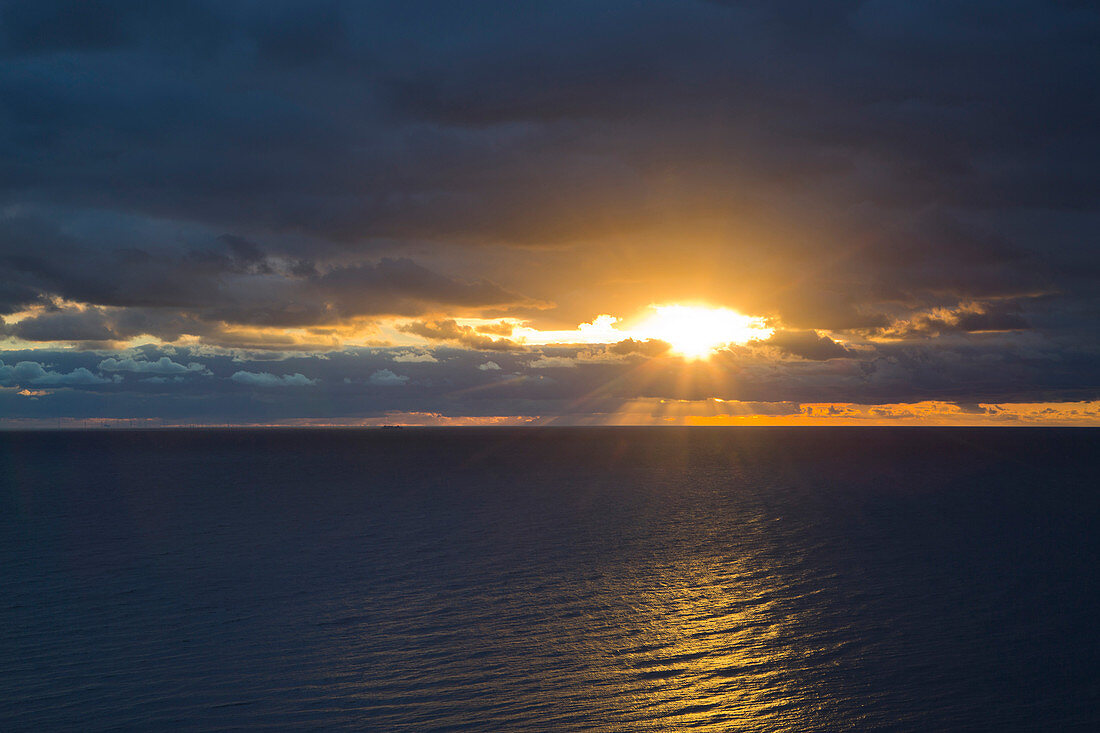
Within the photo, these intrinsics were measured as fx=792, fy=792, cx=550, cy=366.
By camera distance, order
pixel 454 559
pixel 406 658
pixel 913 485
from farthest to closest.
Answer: pixel 913 485 → pixel 454 559 → pixel 406 658

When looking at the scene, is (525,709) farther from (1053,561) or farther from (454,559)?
(1053,561)

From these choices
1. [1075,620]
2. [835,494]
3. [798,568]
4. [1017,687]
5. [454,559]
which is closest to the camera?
[1017,687]

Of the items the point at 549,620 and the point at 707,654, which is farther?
the point at 549,620

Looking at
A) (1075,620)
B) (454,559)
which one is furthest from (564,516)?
(1075,620)

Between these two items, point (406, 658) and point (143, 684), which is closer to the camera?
point (143, 684)

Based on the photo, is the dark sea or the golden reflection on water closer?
the golden reflection on water

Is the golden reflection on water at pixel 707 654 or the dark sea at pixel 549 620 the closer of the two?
the golden reflection on water at pixel 707 654

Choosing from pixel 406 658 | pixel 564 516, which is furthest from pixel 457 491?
pixel 406 658
